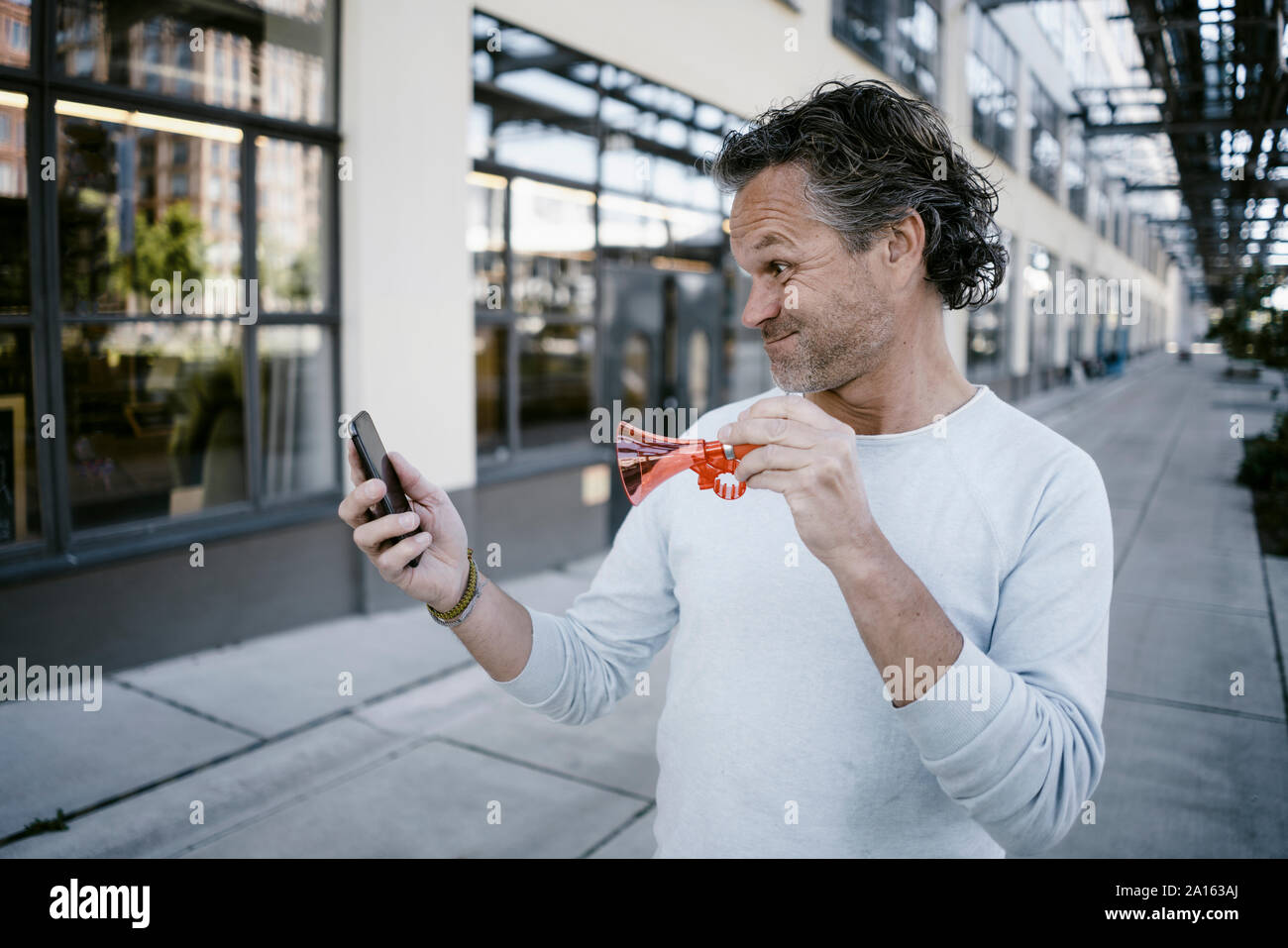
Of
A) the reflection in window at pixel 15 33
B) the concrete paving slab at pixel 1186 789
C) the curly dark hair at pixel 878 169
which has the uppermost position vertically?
the reflection in window at pixel 15 33

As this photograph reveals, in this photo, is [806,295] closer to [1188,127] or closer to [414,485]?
[414,485]

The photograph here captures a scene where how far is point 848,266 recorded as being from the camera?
62.4 inches

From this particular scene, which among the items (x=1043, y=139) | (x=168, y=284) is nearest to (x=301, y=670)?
(x=168, y=284)

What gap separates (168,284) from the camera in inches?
205

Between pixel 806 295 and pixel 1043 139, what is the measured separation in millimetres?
27247

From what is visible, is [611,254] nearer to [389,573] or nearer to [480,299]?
[480,299]

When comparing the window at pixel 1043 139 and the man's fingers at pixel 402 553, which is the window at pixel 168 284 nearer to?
the man's fingers at pixel 402 553

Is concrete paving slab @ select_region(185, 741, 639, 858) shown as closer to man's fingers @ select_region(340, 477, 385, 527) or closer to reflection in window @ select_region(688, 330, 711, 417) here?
man's fingers @ select_region(340, 477, 385, 527)

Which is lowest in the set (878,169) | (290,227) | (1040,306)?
(878,169)

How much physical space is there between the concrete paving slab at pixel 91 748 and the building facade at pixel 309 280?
37 cm

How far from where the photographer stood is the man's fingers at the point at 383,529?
1.48m

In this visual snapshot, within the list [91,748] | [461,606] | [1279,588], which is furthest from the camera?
[1279,588]

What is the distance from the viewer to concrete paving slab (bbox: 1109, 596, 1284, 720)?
527 cm

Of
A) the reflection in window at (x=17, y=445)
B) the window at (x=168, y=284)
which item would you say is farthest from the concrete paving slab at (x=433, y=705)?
the reflection in window at (x=17, y=445)
